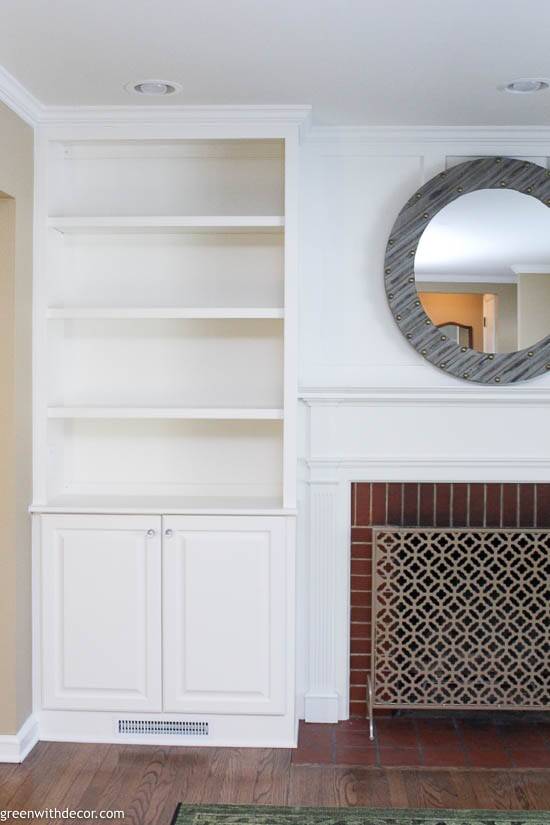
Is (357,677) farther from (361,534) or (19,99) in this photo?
(19,99)

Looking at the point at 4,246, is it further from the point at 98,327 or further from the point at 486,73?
the point at 486,73

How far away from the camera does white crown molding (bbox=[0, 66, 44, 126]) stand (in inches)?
113

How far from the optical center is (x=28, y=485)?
326cm

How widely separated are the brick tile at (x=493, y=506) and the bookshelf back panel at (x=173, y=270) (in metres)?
1.13

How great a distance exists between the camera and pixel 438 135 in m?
3.44

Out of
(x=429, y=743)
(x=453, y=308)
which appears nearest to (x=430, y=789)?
(x=429, y=743)

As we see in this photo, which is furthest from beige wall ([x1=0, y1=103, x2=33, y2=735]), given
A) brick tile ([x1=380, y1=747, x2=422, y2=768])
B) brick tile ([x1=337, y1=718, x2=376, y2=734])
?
brick tile ([x1=380, y1=747, x2=422, y2=768])

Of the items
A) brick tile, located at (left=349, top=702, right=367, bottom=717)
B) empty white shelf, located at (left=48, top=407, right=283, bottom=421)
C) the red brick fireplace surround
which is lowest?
brick tile, located at (left=349, top=702, right=367, bottom=717)

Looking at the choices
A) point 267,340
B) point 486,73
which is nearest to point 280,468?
point 267,340

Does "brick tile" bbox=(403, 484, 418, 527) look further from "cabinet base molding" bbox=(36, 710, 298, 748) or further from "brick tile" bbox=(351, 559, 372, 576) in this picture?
"cabinet base molding" bbox=(36, 710, 298, 748)

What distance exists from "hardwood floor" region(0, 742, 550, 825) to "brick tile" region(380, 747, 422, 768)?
0.17 ft

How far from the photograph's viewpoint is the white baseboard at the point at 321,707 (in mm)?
3518

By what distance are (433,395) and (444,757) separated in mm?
1344

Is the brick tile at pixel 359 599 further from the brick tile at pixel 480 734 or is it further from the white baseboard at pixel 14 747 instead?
the white baseboard at pixel 14 747
